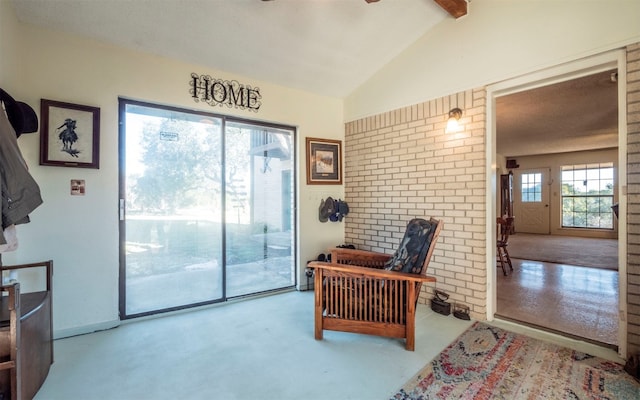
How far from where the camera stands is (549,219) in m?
9.10

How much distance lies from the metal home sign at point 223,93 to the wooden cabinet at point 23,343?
2167 millimetres

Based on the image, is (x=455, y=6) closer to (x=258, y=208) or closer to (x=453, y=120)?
(x=453, y=120)

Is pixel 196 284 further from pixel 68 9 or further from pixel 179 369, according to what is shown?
pixel 68 9

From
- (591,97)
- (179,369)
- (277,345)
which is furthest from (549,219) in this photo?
(179,369)

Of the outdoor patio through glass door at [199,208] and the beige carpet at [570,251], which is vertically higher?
the outdoor patio through glass door at [199,208]

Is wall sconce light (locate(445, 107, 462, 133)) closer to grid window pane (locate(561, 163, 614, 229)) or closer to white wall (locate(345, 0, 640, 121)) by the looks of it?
white wall (locate(345, 0, 640, 121))

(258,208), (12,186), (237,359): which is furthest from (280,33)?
(237,359)

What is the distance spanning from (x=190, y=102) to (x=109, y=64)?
0.73 meters

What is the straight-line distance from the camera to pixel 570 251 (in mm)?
6211

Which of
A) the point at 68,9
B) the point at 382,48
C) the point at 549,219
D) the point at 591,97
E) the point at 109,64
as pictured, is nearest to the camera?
the point at 68,9

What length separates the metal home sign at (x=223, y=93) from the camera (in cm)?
310

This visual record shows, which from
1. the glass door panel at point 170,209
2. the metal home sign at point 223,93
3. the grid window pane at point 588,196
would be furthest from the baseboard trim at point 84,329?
the grid window pane at point 588,196

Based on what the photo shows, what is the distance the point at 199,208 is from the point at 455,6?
3344 millimetres

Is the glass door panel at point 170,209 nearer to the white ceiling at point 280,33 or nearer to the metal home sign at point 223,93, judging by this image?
the metal home sign at point 223,93
